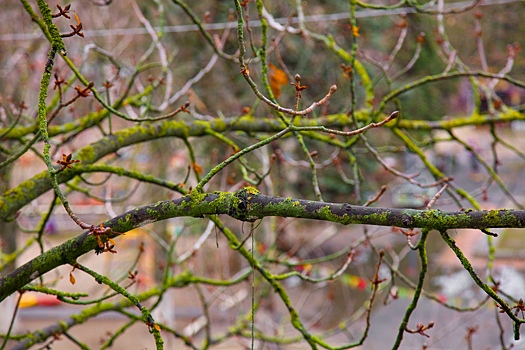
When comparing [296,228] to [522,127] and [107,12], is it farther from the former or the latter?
[522,127]

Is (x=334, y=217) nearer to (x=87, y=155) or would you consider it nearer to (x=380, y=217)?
(x=380, y=217)

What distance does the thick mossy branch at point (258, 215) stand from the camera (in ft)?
5.00

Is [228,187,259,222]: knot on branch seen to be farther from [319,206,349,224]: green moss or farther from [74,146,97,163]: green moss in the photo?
[74,146,97,163]: green moss

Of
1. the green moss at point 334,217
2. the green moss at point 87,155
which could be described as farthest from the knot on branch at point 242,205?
the green moss at point 87,155

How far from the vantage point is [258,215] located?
5.52ft

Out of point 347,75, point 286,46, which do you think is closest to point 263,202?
point 347,75

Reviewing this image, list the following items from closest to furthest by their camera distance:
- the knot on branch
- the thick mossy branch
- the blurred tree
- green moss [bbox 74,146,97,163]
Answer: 1. the thick mossy branch
2. the knot on branch
3. the blurred tree
4. green moss [bbox 74,146,97,163]

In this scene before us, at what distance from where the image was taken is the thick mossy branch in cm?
152

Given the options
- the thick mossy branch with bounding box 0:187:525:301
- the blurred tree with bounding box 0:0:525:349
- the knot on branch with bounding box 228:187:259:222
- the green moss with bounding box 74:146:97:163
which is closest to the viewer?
the thick mossy branch with bounding box 0:187:525:301

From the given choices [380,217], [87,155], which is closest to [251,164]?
[87,155]

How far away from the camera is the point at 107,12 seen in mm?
8609

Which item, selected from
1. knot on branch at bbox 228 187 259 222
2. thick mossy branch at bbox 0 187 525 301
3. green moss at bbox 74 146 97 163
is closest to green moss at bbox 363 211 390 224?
thick mossy branch at bbox 0 187 525 301

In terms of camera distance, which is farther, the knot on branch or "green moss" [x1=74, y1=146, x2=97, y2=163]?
"green moss" [x1=74, y1=146, x2=97, y2=163]

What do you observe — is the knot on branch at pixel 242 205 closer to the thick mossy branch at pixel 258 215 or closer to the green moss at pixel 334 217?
the thick mossy branch at pixel 258 215
